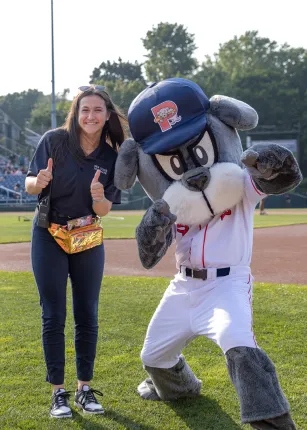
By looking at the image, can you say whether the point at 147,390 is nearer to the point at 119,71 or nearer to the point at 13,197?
the point at 13,197

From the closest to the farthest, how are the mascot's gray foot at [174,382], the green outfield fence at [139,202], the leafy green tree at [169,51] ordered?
the mascot's gray foot at [174,382]
the green outfield fence at [139,202]
the leafy green tree at [169,51]

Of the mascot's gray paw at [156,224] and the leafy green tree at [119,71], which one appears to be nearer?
the mascot's gray paw at [156,224]

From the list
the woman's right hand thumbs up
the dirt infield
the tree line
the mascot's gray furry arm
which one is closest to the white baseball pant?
the mascot's gray furry arm

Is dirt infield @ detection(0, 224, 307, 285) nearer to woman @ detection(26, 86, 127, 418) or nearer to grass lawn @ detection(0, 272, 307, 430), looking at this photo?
grass lawn @ detection(0, 272, 307, 430)

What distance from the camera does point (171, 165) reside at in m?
3.55

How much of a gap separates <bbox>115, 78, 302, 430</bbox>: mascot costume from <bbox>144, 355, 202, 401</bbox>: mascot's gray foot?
22 centimetres

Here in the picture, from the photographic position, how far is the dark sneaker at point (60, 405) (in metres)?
3.72

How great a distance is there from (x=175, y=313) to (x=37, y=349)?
198cm

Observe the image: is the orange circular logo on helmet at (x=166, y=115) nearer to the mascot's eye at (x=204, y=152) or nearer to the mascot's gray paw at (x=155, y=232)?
the mascot's eye at (x=204, y=152)

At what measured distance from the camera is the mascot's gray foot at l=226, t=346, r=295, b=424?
9.85 feet

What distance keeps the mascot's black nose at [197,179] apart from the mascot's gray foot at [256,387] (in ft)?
2.92

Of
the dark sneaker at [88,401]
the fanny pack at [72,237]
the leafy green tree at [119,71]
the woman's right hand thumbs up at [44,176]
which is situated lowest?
the dark sneaker at [88,401]

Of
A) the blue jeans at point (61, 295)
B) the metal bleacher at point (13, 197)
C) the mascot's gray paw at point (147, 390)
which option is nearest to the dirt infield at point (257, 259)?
the mascot's gray paw at point (147, 390)

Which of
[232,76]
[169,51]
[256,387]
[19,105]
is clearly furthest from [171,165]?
[19,105]
